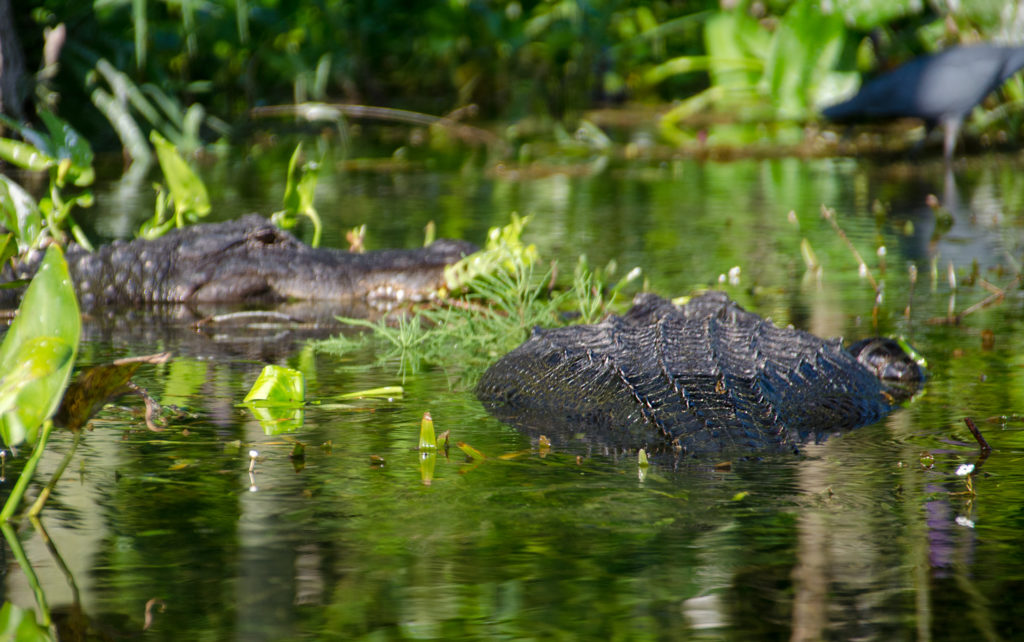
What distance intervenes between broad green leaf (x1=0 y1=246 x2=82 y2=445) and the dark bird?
8.11 m

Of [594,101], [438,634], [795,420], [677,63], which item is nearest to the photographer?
[438,634]

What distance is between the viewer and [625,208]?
27.0ft

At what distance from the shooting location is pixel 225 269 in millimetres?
5613

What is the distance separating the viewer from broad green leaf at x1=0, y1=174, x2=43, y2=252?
165 inches

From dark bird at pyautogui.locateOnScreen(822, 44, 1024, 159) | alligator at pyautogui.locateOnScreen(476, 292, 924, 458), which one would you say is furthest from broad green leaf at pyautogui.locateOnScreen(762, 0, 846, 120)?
alligator at pyautogui.locateOnScreen(476, 292, 924, 458)

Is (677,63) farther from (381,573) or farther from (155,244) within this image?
(381,573)

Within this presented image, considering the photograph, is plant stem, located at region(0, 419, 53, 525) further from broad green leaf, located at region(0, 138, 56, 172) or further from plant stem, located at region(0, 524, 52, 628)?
broad green leaf, located at region(0, 138, 56, 172)

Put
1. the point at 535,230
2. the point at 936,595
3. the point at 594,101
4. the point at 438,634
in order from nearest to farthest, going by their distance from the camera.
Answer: the point at 438,634, the point at 936,595, the point at 535,230, the point at 594,101

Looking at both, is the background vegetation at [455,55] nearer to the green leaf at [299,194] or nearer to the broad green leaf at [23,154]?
the green leaf at [299,194]

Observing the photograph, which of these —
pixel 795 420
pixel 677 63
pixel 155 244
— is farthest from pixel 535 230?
pixel 677 63

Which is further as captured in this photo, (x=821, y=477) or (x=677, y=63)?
(x=677, y=63)

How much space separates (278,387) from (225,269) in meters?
1.93

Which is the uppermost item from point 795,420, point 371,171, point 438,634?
point 371,171

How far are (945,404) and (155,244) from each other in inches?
125
